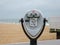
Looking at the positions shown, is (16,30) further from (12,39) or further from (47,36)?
(47,36)

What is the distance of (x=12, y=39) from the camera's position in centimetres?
1400

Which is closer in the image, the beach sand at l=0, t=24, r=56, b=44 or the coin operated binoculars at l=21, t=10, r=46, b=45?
the coin operated binoculars at l=21, t=10, r=46, b=45

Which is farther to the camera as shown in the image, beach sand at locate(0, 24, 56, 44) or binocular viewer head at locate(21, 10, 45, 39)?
beach sand at locate(0, 24, 56, 44)

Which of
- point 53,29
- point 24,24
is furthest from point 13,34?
point 24,24

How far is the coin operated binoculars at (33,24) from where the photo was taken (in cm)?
299

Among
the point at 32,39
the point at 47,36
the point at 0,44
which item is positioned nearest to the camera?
the point at 32,39

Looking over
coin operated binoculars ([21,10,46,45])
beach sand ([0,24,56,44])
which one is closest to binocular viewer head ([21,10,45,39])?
coin operated binoculars ([21,10,46,45])

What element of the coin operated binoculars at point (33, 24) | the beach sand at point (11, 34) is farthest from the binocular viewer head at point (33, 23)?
the beach sand at point (11, 34)

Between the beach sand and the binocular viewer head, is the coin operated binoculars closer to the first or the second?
the binocular viewer head

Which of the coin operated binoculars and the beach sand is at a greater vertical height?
the coin operated binoculars

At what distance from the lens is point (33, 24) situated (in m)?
3.03

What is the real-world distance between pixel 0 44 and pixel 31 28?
355 inches

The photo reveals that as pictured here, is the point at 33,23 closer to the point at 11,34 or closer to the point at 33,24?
the point at 33,24

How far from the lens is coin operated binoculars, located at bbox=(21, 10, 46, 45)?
299 centimetres
